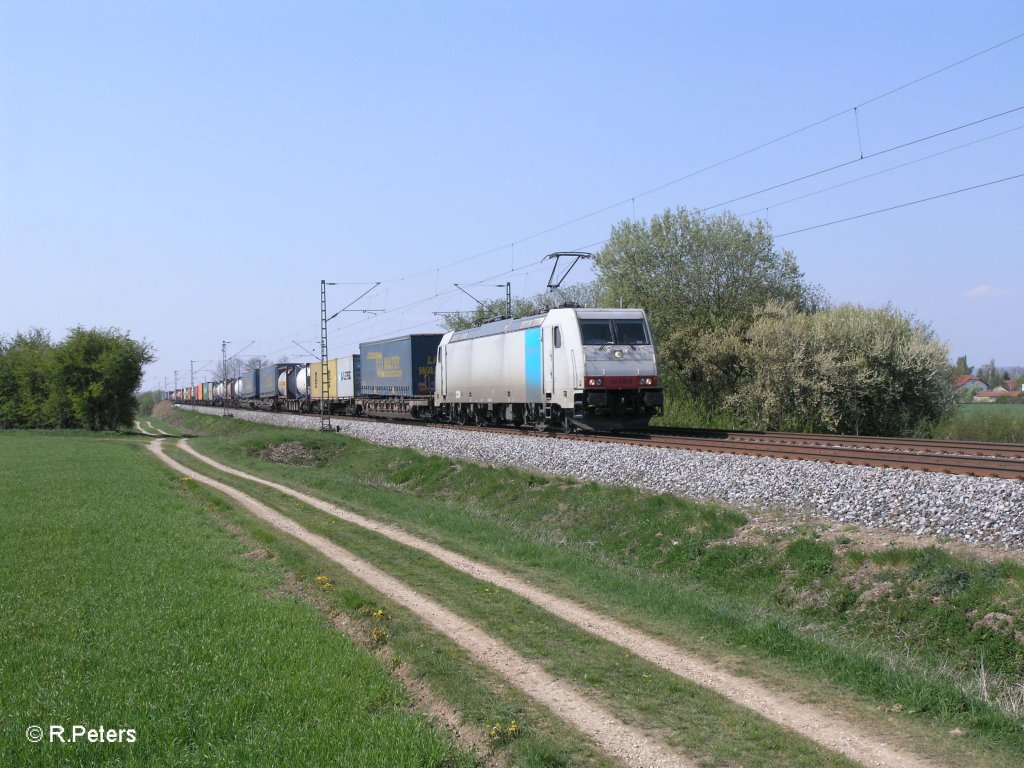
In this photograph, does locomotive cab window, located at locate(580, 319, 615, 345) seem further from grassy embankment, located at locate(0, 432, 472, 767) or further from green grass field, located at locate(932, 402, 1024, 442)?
grassy embankment, located at locate(0, 432, 472, 767)

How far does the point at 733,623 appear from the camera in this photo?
31.0 feet

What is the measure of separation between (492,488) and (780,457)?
768 centimetres

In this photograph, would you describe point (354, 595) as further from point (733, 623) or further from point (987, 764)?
point (987, 764)

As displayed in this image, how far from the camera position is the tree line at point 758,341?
3020 centimetres

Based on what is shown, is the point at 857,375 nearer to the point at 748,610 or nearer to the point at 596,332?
the point at 596,332

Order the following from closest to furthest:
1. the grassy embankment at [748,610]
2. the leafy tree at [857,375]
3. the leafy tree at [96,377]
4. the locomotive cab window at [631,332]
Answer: the grassy embankment at [748,610] → the locomotive cab window at [631,332] → the leafy tree at [857,375] → the leafy tree at [96,377]

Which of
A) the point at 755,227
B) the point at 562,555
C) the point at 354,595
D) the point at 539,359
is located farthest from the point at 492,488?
the point at 755,227

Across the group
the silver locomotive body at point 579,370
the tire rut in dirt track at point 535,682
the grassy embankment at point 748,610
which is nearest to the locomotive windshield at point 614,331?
the silver locomotive body at point 579,370

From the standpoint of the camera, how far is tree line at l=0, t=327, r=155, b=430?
60.2 meters

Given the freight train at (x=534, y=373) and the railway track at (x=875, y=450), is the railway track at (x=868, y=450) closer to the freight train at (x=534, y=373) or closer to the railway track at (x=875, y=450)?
the railway track at (x=875, y=450)

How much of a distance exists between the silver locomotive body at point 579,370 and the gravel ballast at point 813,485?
188 centimetres

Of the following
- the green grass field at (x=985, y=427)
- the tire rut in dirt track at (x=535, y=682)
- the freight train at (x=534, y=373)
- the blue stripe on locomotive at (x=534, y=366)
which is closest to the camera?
the tire rut in dirt track at (x=535, y=682)

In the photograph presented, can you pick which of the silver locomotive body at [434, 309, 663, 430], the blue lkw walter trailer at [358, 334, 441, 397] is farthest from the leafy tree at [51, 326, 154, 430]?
the silver locomotive body at [434, 309, 663, 430]

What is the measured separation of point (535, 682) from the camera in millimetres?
7625
